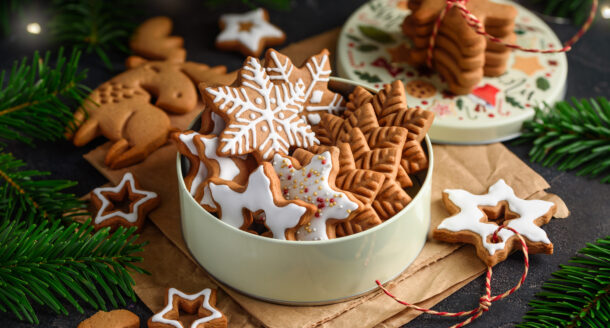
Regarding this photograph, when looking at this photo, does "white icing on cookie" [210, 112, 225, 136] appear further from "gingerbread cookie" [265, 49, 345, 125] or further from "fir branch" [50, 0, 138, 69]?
"fir branch" [50, 0, 138, 69]

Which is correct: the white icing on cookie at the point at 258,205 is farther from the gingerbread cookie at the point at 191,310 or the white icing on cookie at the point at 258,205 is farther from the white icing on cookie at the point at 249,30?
the white icing on cookie at the point at 249,30

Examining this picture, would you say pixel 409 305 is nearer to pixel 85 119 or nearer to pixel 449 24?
pixel 449 24

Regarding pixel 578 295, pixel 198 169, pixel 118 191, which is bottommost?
pixel 578 295

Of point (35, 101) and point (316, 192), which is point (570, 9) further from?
point (35, 101)

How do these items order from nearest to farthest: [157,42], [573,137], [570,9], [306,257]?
[306,257], [573,137], [157,42], [570,9]

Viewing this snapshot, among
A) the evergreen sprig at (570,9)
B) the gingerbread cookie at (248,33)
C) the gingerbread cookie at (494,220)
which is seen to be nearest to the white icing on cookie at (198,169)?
the gingerbread cookie at (494,220)

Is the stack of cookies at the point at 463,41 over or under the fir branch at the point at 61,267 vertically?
over

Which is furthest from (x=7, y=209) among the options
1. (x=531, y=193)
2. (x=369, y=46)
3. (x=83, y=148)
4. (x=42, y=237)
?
(x=531, y=193)

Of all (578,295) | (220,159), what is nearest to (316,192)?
(220,159)
